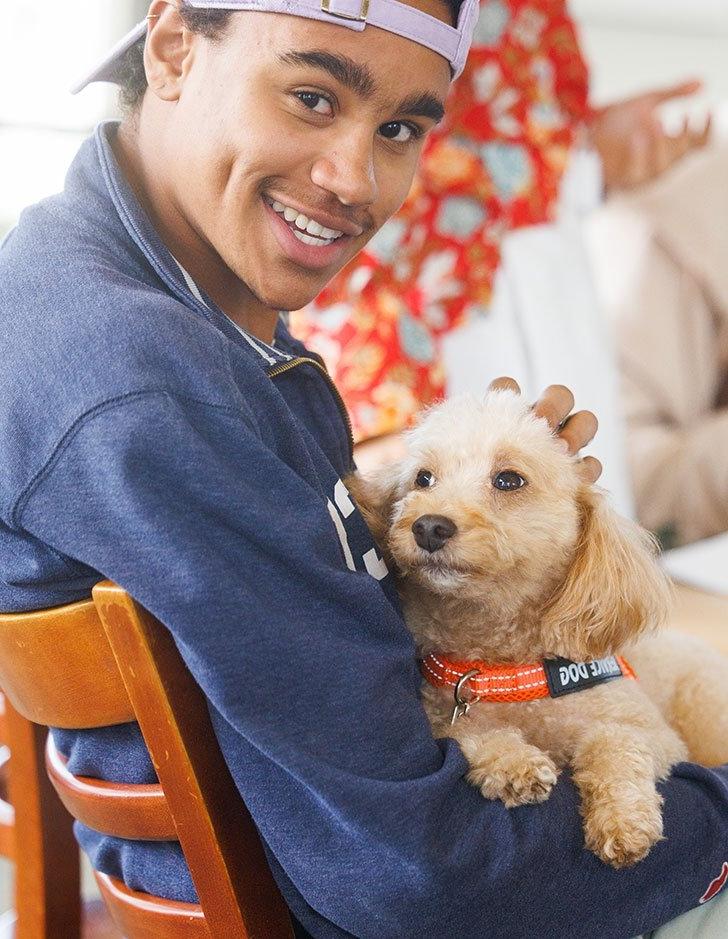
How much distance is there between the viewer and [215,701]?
0.68 meters

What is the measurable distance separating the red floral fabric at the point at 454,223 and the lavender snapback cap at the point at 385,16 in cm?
93

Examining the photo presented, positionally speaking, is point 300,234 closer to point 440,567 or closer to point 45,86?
point 440,567

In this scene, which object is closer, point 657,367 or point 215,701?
point 215,701

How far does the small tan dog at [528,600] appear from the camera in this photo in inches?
39.7

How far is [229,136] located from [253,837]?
0.58 meters

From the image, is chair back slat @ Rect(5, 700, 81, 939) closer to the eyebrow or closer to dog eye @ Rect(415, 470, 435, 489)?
dog eye @ Rect(415, 470, 435, 489)

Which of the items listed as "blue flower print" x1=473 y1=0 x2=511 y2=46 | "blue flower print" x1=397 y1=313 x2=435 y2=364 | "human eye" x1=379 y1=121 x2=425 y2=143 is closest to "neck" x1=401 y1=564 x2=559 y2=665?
"human eye" x1=379 y1=121 x2=425 y2=143

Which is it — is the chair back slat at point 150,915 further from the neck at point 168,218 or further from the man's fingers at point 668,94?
the man's fingers at point 668,94

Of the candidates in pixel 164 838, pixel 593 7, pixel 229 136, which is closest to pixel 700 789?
pixel 164 838

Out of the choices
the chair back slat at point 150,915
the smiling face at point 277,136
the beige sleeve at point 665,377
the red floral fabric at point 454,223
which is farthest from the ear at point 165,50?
the beige sleeve at point 665,377

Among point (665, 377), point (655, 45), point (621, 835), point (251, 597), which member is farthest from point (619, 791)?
point (655, 45)

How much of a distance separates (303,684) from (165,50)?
1.92ft

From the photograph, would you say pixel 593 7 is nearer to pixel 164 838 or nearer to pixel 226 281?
pixel 226 281

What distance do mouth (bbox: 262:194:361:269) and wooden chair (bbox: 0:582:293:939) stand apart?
15.8 inches
